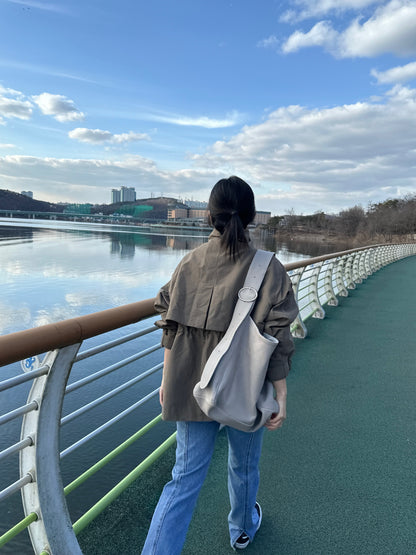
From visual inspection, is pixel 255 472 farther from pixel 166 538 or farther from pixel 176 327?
pixel 176 327

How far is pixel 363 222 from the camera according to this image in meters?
76.5

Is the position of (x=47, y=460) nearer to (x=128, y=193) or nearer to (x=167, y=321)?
(x=167, y=321)

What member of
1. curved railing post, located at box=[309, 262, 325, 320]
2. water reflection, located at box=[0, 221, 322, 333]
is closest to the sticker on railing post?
curved railing post, located at box=[309, 262, 325, 320]

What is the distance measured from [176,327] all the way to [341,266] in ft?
23.6

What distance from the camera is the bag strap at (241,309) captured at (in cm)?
112

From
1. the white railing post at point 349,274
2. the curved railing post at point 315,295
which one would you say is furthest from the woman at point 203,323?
the white railing post at point 349,274

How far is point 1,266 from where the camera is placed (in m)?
24.5

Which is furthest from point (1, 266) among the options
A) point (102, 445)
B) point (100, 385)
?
point (102, 445)

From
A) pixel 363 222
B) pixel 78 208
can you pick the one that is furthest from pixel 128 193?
pixel 363 222

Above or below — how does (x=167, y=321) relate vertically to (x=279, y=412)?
above

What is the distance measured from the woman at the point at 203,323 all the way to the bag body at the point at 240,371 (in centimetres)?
3

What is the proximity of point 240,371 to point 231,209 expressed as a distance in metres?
0.47

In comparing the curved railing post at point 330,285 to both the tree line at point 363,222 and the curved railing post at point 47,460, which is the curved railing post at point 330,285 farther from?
the tree line at point 363,222

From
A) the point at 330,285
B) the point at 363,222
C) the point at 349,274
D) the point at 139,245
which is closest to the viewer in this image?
the point at 330,285
